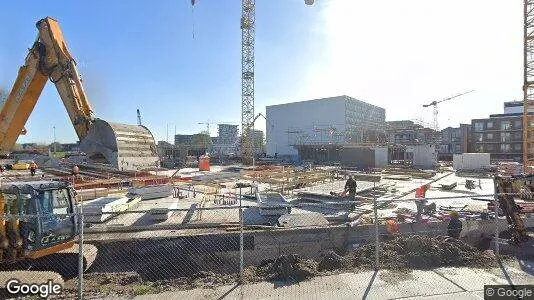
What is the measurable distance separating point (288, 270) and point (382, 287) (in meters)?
1.80

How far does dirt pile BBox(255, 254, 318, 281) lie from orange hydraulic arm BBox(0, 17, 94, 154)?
13.0 m

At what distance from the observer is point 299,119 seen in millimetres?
Result: 85625

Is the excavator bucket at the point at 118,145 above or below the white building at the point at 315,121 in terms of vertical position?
below

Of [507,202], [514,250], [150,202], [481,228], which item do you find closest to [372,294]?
[514,250]

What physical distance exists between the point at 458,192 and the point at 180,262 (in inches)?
787

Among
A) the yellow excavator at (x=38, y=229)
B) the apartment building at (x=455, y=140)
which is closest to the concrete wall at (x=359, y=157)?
the yellow excavator at (x=38, y=229)

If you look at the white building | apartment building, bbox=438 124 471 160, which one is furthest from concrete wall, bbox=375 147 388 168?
apartment building, bbox=438 124 471 160

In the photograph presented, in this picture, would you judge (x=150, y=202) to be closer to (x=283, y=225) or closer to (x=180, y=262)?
(x=180, y=262)

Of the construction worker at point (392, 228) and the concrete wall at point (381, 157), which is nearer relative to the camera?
the construction worker at point (392, 228)

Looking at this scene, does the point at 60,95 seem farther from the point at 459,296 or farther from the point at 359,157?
the point at 359,157

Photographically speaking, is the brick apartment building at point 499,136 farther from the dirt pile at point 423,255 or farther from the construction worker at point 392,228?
the dirt pile at point 423,255

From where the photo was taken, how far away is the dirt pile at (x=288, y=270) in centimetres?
693

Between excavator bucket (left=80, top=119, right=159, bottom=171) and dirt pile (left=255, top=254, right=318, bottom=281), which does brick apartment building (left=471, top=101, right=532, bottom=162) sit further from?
dirt pile (left=255, top=254, right=318, bottom=281)

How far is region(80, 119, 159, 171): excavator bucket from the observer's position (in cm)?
1650
